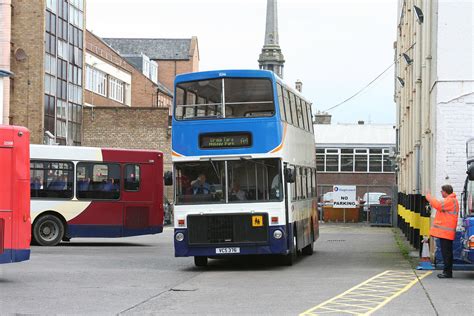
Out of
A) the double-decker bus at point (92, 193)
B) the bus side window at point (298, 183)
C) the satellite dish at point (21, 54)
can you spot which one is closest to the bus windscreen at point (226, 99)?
the bus side window at point (298, 183)

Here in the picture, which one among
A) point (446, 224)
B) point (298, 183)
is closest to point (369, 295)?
point (446, 224)

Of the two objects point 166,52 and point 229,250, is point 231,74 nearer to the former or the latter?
point 229,250

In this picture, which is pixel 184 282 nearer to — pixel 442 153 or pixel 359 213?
pixel 442 153

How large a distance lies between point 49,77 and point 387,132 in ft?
123

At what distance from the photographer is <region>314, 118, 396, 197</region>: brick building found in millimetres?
76812

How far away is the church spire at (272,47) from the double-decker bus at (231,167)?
82.1m

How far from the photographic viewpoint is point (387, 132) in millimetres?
80812

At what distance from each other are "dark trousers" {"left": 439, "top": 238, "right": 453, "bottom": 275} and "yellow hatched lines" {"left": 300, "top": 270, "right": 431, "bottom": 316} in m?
0.54

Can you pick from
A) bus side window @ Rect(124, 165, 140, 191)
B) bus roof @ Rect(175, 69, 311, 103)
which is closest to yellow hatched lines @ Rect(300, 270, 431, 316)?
bus roof @ Rect(175, 69, 311, 103)

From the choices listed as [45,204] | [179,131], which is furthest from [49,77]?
[179,131]

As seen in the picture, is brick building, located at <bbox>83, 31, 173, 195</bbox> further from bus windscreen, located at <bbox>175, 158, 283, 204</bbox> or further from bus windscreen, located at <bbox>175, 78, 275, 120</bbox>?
bus windscreen, located at <bbox>175, 158, 283, 204</bbox>

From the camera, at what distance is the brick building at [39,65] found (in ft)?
161

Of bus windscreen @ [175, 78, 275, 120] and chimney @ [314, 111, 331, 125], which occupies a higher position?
chimney @ [314, 111, 331, 125]

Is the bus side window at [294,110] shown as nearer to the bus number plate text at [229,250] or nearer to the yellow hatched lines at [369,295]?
the bus number plate text at [229,250]
